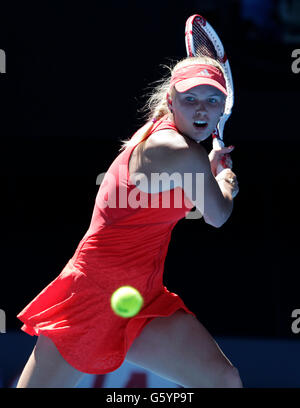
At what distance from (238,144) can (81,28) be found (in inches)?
47.6

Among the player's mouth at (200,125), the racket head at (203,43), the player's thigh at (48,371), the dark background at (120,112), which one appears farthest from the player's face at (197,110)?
the dark background at (120,112)

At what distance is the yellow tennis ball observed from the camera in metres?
2.17

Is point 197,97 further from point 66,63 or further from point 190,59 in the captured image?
point 66,63

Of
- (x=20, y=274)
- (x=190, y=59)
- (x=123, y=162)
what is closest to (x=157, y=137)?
(x=123, y=162)

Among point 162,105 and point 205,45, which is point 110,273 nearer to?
point 162,105

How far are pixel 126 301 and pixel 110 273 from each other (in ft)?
0.33

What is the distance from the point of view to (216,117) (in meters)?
2.19

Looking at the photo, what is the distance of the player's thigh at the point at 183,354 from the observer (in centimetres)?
218

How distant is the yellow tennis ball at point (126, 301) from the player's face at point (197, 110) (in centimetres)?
48

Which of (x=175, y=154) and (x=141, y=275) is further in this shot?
(x=141, y=275)

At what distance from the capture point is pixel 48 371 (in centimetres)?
219

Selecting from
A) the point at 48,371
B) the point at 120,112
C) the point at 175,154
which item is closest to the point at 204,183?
the point at 175,154

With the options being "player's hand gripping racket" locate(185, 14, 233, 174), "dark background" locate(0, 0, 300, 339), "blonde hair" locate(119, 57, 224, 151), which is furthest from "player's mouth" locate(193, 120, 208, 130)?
"dark background" locate(0, 0, 300, 339)

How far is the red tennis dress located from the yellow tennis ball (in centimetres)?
2
